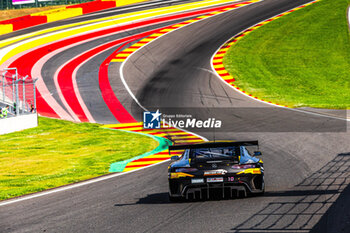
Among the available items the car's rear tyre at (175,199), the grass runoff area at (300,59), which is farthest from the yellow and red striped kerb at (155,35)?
the car's rear tyre at (175,199)

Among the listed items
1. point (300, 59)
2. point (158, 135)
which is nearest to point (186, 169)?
point (158, 135)

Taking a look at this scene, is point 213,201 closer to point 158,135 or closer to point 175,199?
point 175,199

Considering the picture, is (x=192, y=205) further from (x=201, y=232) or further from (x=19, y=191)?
(x=19, y=191)

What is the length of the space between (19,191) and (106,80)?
23.1m

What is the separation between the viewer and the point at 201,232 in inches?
338

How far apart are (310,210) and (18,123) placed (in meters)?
18.9

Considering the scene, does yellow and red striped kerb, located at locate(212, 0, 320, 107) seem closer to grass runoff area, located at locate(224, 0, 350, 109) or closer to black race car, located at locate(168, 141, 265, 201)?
grass runoff area, located at locate(224, 0, 350, 109)

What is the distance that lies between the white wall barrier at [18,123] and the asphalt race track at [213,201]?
10.4 feet

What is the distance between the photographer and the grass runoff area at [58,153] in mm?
15117

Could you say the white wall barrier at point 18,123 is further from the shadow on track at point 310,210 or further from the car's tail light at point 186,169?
the shadow on track at point 310,210

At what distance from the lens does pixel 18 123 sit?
2588 centimetres

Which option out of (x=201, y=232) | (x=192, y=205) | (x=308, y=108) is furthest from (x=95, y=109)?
(x=201, y=232)

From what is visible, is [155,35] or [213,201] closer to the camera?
[213,201]

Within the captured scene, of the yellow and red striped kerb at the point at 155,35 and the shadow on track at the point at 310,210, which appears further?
the yellow and red striped kerb at the point at 155,35
